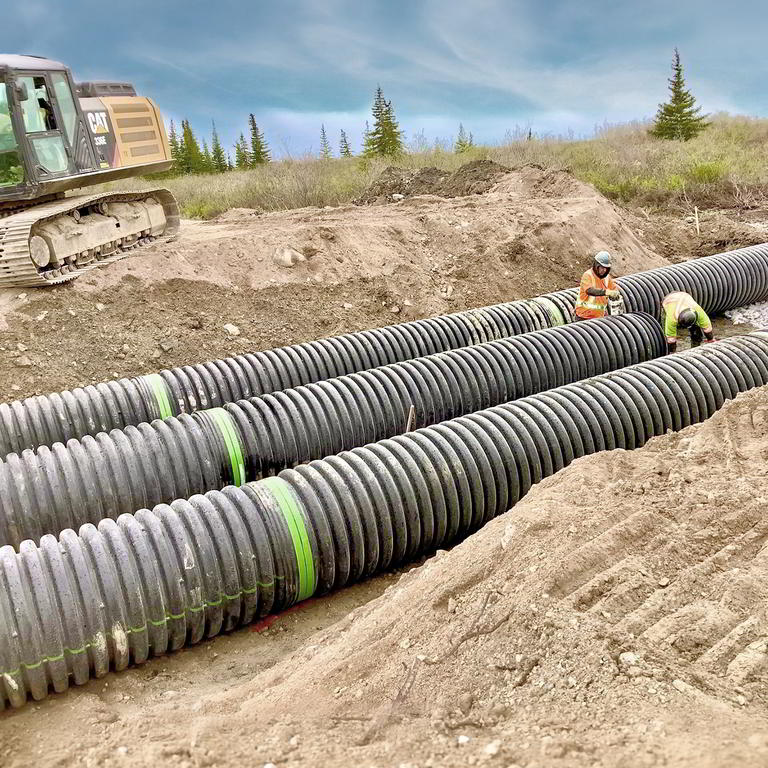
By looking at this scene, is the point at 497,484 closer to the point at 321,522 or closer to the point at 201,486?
the point at 321,522

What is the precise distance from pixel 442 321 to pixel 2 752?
6302 millimetres

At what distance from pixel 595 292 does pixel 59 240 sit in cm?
716

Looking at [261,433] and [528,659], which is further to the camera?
[261,433]

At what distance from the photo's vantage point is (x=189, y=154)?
146ft

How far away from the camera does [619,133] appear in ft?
102

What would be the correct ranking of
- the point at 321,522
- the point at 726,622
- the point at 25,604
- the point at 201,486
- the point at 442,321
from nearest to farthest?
the point at 726,622, the point at 25,604, the point at 321,522, the point at 201,486, the point at 442,321

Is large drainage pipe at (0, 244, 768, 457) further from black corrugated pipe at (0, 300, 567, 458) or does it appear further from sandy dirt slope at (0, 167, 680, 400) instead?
sandy dirt slope at (0, 167, 680, 400)

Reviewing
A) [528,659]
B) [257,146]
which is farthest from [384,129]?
[528,659]

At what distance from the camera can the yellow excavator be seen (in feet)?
30.4

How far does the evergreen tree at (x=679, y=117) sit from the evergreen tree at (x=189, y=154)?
27392 millimetres

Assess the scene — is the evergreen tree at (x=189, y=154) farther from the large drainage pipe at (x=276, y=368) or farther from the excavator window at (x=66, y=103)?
the large drainage pipe at (x=276, y=368)

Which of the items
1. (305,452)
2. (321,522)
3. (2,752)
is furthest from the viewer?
(305,452)

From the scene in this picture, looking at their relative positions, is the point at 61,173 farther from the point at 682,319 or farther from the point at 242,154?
the point at 242,154

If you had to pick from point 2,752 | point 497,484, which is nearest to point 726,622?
point 497,484
